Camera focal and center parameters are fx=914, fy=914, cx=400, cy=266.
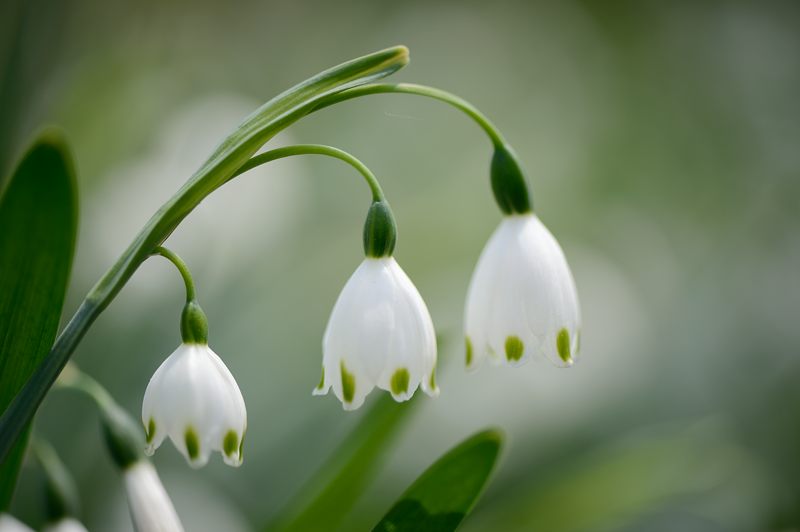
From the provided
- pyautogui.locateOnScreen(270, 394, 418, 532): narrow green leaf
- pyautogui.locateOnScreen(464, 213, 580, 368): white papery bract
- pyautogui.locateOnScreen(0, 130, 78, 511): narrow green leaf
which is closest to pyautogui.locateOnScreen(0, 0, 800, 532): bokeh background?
pyautogui.locateOnScreen(270, 394, 418, 532): narrow green leaf

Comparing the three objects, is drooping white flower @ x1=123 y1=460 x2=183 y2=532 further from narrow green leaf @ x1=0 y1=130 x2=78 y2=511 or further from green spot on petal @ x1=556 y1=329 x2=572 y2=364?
green spot on petal @ x1=556 y1=329 x2=572 y2=364

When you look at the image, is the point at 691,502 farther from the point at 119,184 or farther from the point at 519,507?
the point at 119,184

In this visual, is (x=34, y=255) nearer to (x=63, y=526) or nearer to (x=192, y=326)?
(x=192, y=326)

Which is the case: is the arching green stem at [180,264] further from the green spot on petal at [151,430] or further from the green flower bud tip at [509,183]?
the green flower bud tip at [509,183]

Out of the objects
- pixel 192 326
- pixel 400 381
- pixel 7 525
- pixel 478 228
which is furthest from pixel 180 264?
pixel 478 228

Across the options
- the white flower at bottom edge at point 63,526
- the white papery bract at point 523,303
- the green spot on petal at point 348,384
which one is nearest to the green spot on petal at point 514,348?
the white papery bract at point 523,303

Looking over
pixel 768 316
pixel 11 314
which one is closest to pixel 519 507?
pixel 11 314
